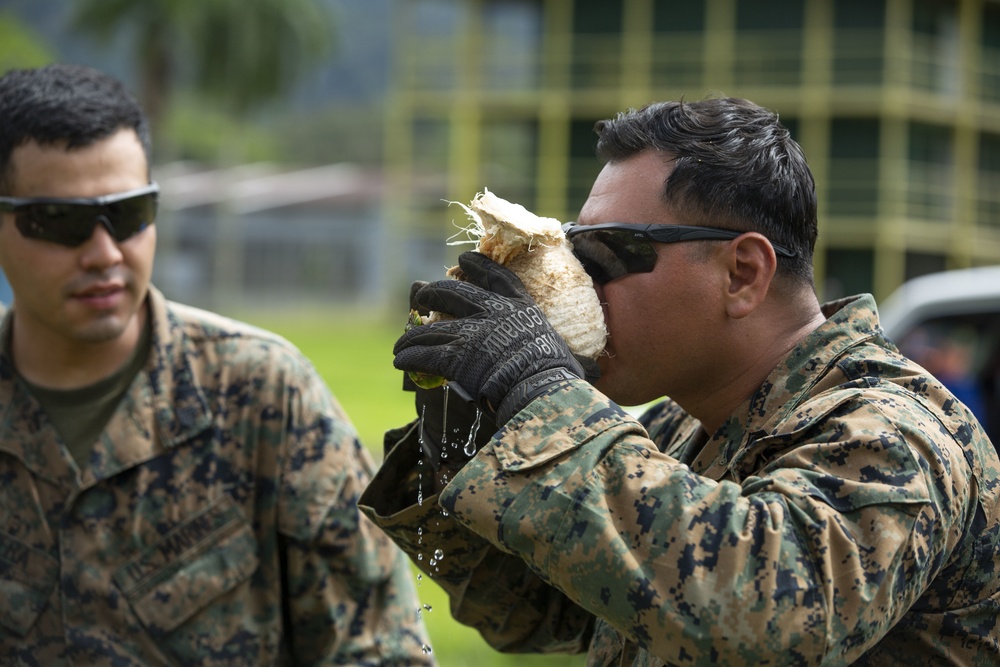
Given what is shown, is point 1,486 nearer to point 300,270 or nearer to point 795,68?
point 795,68

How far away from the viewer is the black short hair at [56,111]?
13.5 ft

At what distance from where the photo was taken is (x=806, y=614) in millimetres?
2307

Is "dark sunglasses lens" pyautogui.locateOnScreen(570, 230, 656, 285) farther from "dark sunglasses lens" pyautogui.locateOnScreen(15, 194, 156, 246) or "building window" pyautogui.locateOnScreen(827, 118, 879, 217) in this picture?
"building window" pyautogui.locateOnScreen(827, 118, 879, 217)

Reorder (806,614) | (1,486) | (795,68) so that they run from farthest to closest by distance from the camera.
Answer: (795,68)
(1,486)
(806,614)

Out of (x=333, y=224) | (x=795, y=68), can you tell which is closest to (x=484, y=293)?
(x=795, y=68)

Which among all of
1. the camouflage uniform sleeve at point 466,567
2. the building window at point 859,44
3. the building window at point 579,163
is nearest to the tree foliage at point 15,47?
the building window at point 579,163

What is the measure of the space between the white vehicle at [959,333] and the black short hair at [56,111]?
5702 millimetres

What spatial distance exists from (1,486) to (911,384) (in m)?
2.79

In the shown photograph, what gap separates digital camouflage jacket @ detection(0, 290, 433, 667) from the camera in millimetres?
3904

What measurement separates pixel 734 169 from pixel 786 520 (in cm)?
91

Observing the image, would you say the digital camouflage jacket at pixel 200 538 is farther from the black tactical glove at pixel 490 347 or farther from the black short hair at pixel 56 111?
the black tactical glove at pixel 490 347

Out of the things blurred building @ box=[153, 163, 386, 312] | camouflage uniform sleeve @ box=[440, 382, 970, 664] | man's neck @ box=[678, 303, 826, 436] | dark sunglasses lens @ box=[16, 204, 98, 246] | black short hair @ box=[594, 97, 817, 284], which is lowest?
blurred building @ box=[153, 163, 386, 312]

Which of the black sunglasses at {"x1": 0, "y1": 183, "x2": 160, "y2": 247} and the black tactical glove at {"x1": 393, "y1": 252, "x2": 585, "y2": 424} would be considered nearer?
the black tactical glove at {"x1": 393, "y1": 252, "x2": 585, "y2": 424}

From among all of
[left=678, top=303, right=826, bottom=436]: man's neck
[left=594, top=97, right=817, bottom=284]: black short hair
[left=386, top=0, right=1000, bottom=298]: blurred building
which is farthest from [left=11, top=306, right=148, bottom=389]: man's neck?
[left=386, top=0, right=1000, bottom=298]: blurred building
